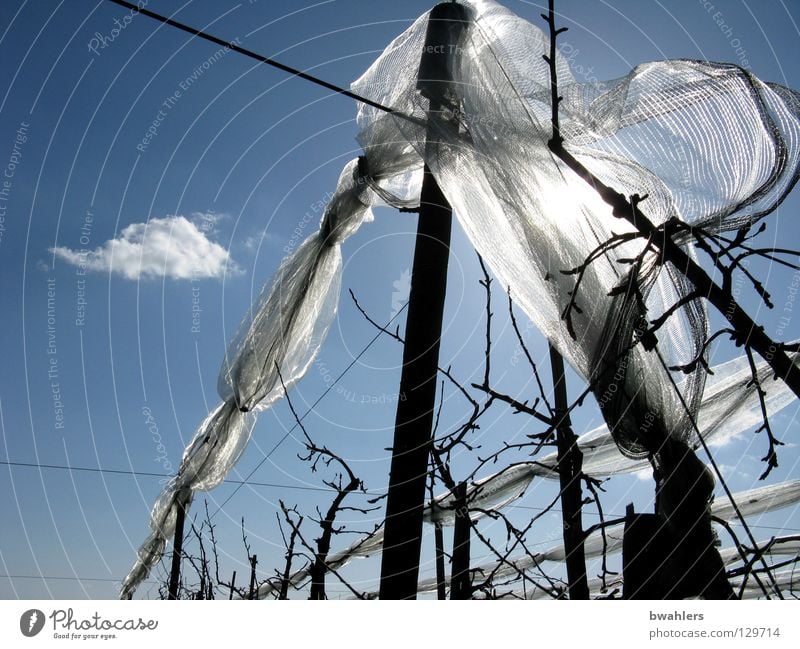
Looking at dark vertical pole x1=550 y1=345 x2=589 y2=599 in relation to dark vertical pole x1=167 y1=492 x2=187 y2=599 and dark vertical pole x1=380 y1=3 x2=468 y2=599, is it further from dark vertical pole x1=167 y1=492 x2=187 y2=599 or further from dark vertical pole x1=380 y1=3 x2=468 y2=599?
dark vertical pole x1=167 y1=492 x2=187 y2=599

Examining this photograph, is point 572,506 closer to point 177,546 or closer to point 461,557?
point 461,557

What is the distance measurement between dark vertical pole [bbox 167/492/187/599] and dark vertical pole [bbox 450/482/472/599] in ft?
4.96

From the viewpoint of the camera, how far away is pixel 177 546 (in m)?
2.51

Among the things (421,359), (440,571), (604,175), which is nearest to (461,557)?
(440,571)

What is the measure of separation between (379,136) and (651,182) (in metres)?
0.66

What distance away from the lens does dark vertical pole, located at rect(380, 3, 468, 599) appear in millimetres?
1139

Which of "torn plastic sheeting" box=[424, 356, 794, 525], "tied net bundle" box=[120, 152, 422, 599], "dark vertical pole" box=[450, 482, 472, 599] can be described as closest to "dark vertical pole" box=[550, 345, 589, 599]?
"torn plastic sheeting" box=[424, 356, 794, 525]

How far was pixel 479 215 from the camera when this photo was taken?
1.21 meters

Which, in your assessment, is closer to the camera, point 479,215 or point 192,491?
point 479,215

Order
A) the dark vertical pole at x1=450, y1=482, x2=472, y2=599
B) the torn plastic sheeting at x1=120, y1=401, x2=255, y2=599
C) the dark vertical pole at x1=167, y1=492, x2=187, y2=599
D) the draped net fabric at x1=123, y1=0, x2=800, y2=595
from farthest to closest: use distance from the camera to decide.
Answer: the dark vertical pole at x1=167, y1=492, x2=187, y2=599
the torn plastic sheeting at x1=120, y1=401, x2=255, y2=599
the dark vertical pole at x1=450, y1=482, x2=472, y2=599
the draped net fabric at x1=123, y1=0, x2=800, y2=595

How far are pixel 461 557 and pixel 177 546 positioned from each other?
1.66 meters
